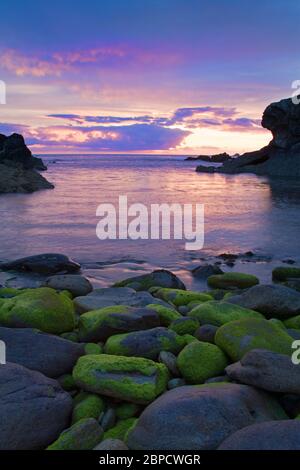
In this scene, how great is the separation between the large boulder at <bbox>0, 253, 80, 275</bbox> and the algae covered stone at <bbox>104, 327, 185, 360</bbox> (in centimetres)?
627

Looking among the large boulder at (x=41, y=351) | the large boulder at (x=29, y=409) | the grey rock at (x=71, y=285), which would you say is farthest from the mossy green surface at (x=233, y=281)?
the large boulder at (x=29, y=409)

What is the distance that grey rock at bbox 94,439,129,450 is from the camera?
4.02 meters

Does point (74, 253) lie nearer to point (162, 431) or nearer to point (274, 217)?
point (162, 431)

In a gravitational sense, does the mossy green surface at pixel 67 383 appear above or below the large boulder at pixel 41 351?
below

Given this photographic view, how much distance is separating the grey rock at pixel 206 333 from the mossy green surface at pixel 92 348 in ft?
4.04

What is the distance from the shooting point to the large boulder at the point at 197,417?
4027 mm

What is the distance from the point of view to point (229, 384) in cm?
478

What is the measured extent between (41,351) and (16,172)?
37.7m

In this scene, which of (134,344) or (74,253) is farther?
(74,253)

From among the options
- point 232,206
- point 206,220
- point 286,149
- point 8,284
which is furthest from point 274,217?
point 286,149

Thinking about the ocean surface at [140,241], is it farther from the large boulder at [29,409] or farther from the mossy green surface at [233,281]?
the large boulder at [29,409]

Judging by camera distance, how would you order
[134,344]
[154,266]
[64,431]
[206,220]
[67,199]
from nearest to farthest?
[64,431], [134,344], [154,266], [206,220], [67,199]
